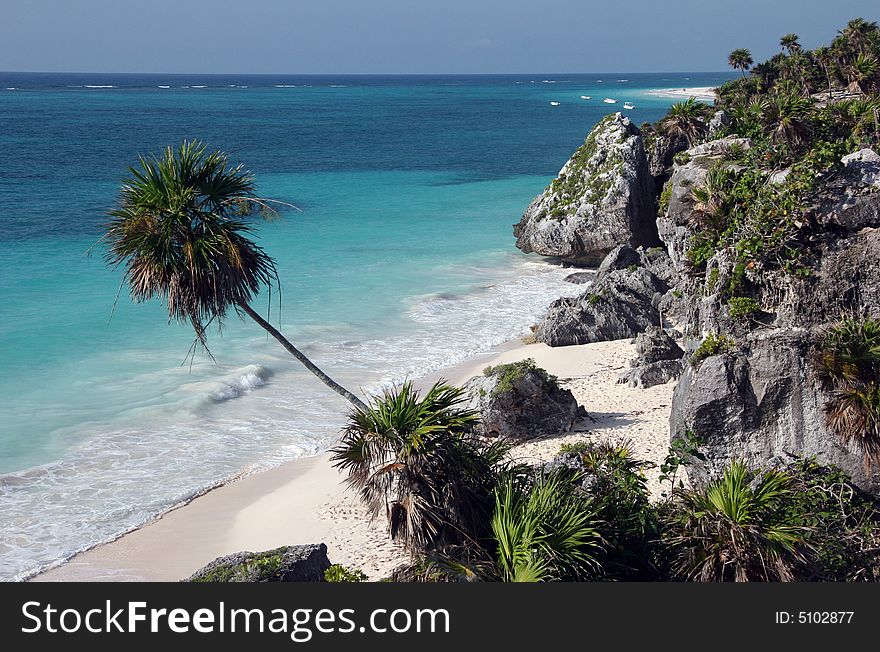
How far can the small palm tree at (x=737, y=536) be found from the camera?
8.74m

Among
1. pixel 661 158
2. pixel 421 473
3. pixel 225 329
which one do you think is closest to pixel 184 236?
pixel 421 473

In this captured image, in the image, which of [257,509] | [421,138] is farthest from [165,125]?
[257,509]

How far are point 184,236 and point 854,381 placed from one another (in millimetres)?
8975

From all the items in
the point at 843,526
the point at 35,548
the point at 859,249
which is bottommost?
the point at 35,548

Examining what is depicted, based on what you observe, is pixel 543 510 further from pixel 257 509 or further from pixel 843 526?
pixel 257 509

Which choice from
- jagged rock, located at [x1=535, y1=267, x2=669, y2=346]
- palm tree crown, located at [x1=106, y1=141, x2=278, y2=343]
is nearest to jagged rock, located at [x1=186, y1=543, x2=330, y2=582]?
palm tree crown, located at [x1=106, y1=141, x2=278, y2=343]

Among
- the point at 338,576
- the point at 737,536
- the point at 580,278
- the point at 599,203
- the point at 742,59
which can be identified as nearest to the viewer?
the point at 737,536

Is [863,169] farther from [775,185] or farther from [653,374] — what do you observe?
[653,374]

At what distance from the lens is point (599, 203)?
32219 mm

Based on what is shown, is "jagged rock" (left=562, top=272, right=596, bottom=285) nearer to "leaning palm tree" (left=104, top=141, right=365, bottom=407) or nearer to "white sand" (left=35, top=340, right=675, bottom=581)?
"white sand" (left=35, top=340, right=675, bottom=581)

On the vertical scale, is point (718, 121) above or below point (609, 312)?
above

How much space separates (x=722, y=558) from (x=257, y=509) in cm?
873

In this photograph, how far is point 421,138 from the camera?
270 feet

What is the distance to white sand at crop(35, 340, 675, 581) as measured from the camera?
508 inches
